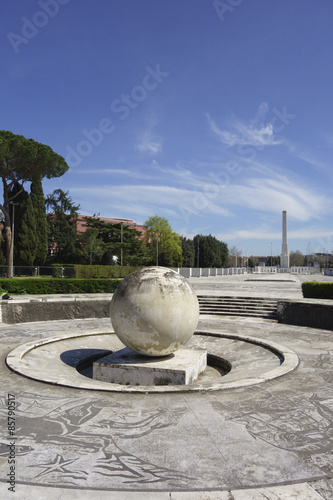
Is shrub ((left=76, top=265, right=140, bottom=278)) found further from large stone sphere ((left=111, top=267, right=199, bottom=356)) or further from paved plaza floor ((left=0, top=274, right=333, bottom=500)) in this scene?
paved plaza floor ((left=0, top=274, right=333, bottom=500))

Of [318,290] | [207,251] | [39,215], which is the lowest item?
[318,290]

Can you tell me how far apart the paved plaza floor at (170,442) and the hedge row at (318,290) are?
409 inches

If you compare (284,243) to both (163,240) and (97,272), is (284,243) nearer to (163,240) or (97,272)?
(163,240)

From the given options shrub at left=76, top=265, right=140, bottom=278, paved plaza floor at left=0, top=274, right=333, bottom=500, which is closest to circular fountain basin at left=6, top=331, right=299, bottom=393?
paved plaza floor at left=0, top=274, right=333, bottom=500

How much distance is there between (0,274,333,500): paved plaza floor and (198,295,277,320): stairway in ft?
28.1

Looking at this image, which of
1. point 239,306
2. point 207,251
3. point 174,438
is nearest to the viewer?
point 174,438

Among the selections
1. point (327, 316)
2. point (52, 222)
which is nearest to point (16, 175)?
point (52, 222)

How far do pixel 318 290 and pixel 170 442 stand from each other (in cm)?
1411

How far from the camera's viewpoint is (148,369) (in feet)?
23.2

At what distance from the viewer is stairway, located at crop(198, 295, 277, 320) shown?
15266 millimetres

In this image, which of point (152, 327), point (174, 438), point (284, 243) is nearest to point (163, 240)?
point (284, 243)

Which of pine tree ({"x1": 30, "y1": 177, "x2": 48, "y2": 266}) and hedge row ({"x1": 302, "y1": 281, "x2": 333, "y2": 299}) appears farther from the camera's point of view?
pine tree ({"x1": 30, "y1": 177, "x2": 48, "y2": 266})

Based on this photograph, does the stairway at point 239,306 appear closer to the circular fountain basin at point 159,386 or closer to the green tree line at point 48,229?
the circular fountain basin at point 159,386

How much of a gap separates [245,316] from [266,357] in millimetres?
6745
